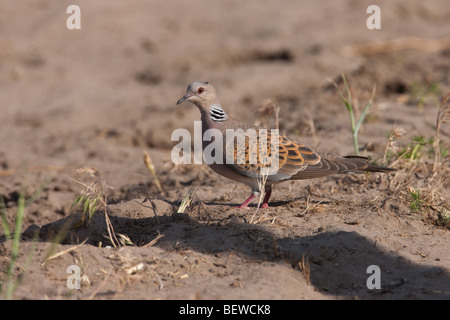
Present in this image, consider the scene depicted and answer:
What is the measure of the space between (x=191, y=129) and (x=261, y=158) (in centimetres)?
329

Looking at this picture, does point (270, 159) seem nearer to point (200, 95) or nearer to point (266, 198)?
point (266, 198)

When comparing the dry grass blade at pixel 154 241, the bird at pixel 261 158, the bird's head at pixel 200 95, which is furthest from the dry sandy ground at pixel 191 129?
the bird's head at pixel 200 95

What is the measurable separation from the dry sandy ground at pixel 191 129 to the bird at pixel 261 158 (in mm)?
282

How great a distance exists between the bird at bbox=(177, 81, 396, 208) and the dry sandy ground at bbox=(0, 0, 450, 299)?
282mm

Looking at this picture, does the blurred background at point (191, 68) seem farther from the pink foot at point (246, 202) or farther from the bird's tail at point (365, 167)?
the pink foot at point (246, 202)

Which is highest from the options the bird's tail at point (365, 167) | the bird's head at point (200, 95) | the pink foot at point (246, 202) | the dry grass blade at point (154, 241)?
the bird's head at point (200, 95)

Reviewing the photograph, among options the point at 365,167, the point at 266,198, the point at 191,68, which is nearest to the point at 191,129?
the point at 191,68

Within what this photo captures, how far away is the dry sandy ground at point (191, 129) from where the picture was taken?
3.79m

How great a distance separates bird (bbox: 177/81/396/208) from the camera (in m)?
4.80

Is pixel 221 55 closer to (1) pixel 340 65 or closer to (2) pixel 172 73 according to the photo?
(2) pixel 172 73

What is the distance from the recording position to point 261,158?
4816mm

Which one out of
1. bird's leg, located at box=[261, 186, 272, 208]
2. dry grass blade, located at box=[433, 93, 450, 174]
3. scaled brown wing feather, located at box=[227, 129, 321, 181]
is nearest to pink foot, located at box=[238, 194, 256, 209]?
bird's leg, located at box=[261, 186, 272, 208]

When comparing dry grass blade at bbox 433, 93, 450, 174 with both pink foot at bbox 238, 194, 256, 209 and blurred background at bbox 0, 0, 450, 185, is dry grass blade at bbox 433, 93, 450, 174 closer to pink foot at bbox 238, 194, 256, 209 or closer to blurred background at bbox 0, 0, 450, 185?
blurred background at bbox 0, 0, 450, 185
